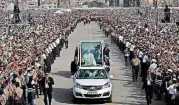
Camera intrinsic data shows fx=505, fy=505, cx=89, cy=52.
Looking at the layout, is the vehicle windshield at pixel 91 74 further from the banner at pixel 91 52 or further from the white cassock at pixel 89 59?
the banner at pixel 91 52

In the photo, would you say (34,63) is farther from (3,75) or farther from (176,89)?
(176,89)

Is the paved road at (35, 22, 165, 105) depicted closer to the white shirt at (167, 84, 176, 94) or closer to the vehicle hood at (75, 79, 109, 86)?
the vehicle hood at (75, 79, 109, 86)

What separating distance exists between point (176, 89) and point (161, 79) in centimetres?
228

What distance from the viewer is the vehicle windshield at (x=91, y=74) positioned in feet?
62.8

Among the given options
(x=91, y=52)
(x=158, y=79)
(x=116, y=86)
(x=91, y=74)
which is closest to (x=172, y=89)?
(x=158, y=79)

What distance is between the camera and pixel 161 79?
1864 centimetres

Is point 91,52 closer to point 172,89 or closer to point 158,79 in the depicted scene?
point 158,79

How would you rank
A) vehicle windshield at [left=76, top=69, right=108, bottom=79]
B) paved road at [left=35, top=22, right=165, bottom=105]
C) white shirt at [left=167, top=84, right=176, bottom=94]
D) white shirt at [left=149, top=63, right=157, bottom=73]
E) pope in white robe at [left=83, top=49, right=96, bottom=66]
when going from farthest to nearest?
pope in white robe at [left=83, top=49, right=96, bottom=66], white shirt at [left=149, top=63, right=157, bottom=73], paved road at [left=35, top=22, right=165, bottom=105], vehicle windshield at [left=76, top=69, right=108, bottom=79], white shirt at [left=167, top=84, right=176, bottom=94]

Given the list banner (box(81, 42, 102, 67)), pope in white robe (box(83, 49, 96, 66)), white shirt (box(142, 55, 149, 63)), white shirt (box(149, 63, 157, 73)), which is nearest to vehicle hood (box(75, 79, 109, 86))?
white shirt (box(149, 63, 157, 73))

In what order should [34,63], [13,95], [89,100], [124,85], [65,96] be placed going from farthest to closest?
[124,85] → [34,63] → [65,96] → [89,100] → [13,95]

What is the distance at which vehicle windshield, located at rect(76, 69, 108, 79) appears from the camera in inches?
754

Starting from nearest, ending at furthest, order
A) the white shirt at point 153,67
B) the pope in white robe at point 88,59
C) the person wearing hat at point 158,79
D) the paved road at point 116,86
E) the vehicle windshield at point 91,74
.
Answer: the person wearing hat at point 158,79
the vehicle windshield at point 91,74
the paved road at point 116,86
the white shirt at point 153,67
the pope in white robe at point 88,59

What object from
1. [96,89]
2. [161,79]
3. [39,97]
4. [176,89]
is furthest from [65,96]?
[176,89]

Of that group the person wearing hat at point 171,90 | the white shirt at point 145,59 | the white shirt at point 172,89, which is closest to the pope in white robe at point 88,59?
the white shirt at point 145,59
